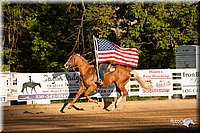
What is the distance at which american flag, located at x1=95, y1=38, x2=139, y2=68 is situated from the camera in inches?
595

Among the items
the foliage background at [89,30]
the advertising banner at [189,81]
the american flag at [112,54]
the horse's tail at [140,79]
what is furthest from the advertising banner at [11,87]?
the advertising banner at [189,81]

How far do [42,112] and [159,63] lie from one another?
33.6 feet

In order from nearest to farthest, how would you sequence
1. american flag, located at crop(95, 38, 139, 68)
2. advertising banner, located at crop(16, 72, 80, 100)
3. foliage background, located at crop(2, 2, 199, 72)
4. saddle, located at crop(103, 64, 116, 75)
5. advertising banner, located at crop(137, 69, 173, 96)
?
american flag, located at crop(95, 38, 139, 68) → saddle, located at crop(103, 64, 116, 75) → advertising banner, located at crop(16, 72, 80, 100) → advertising banner, located at crop(137, 69, 173, 96) → foliage background, located at crop(2, 2, 199, 72)

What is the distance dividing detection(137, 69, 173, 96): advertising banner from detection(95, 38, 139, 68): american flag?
360 cm

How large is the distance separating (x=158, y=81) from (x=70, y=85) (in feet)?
12.4

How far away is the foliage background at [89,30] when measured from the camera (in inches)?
832

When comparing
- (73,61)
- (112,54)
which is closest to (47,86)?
(73,61)

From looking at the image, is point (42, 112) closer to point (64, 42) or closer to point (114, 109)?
point (114, 109)

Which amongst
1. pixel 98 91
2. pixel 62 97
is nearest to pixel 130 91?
pixel 98 91

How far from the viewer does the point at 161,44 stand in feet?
71.1

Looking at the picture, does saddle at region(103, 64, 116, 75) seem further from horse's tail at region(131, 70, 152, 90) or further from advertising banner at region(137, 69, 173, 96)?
advertising banner at region(137, 69, 173, 96)

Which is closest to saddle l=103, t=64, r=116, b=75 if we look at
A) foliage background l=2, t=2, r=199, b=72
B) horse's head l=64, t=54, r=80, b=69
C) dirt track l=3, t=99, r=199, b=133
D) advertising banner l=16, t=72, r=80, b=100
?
horse's head l=64, t=54, r=80, b=69

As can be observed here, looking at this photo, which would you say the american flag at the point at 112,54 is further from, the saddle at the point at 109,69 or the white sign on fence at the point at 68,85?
the white sign on fence at the point at 68,85

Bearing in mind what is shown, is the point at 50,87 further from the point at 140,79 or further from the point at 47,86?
the point at 140,79
